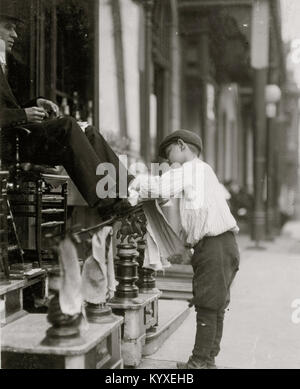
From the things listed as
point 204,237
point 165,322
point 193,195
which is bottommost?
point 165,322

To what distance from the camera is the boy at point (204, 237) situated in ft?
10.2

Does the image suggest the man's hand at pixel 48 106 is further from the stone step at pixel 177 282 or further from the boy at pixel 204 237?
the stone step at pixel 177 282

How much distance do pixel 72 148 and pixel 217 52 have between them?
10.7 metres

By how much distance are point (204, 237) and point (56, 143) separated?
3.75 feet

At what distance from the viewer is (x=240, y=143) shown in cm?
1998

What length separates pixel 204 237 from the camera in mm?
3205

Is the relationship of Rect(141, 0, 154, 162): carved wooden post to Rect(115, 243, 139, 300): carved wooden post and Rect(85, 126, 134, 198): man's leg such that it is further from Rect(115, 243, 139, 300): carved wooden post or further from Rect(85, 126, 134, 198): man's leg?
Rect(115, 243, 139, 300): carved wooden post

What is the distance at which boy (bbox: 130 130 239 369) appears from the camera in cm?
312

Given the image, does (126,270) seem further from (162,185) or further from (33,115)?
(33,115)

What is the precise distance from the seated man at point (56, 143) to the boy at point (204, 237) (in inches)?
11.9

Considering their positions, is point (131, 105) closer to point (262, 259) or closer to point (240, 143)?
point (262, 259)

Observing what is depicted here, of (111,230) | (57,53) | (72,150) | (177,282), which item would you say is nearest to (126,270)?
(111,230)

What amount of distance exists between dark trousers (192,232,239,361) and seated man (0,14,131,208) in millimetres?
646

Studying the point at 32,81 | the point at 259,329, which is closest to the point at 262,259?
the point at 259,329
